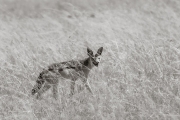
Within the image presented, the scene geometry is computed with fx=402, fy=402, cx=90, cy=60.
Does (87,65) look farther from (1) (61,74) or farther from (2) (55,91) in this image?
(2) (55,91)

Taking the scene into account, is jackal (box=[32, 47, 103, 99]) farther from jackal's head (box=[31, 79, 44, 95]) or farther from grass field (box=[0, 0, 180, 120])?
grass field (box=[0, 0, 180, 120])

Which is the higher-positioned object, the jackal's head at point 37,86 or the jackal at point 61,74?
the jackal at point 61,74

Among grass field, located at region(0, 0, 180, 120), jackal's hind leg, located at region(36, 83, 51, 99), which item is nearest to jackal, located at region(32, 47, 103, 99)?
jackal's hind leg, located at region(36, 83, 51, 99)

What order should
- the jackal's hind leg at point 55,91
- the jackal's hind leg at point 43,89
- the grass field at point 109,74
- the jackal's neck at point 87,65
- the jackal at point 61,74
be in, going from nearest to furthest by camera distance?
1. the grass field at point 109,74
2. the jackal's hind leg at point 55,91
3. the jackal's hind leg at point 43,89
4. the jackal at point 61,74
5. the jackal's neck at point 87,65

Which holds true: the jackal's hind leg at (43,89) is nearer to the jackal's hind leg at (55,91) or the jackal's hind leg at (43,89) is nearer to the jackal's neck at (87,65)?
the jackal's hind leg at (55,91)

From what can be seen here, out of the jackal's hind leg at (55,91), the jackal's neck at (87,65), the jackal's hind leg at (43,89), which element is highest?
the jackal's neck at (87,65)

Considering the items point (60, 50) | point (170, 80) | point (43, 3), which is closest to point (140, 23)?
point (60, 50)

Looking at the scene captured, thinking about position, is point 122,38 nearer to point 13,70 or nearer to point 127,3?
point 13,70

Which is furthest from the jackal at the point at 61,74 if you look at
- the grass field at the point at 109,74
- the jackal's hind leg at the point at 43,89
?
the grass field at the point at 109,74

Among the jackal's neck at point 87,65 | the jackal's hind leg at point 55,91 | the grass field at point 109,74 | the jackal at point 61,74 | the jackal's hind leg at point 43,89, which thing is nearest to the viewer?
the grass field at point 109,74
